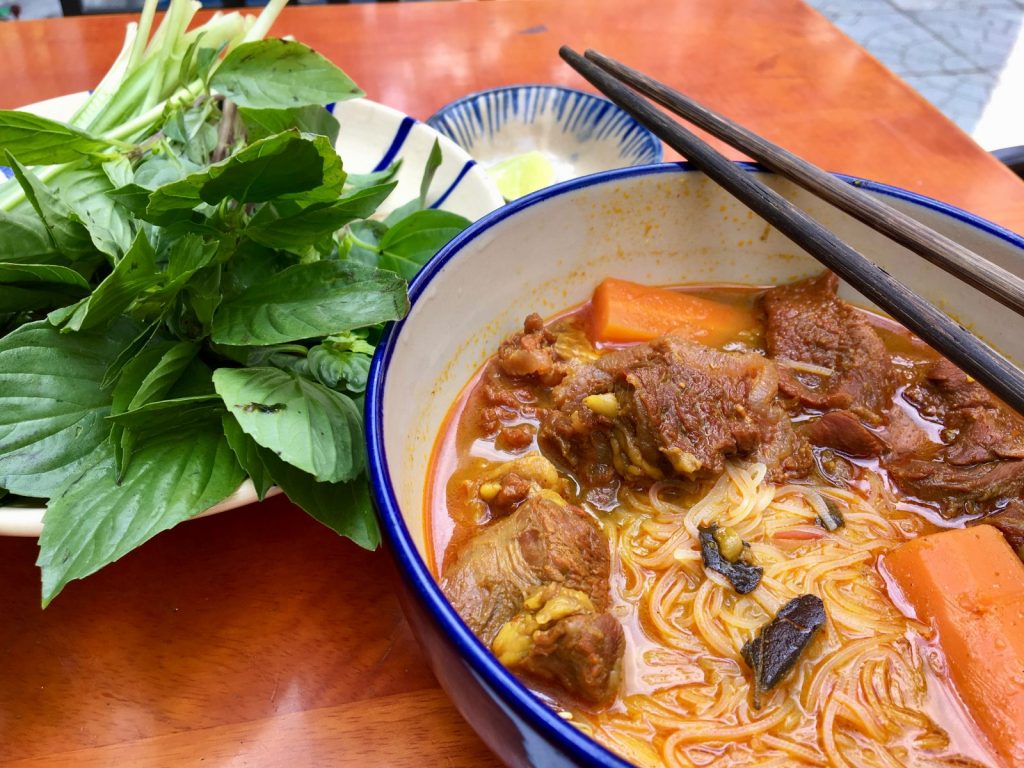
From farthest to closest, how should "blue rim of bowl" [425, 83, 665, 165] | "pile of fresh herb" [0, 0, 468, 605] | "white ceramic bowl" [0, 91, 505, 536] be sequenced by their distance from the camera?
"blue rim of bowl" [425, 83, 665, 165] < "white ceramic bowl" [0, 91, 505, 536] < "pile of fresh herb" [0, 0, 468, 605]

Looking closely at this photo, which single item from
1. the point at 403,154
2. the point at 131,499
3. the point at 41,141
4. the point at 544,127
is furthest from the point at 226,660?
the point at 544,127

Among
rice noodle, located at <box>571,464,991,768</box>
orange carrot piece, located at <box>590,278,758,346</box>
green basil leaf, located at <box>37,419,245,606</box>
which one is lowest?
rice noodle, located at <box>571,464,991,768</box>

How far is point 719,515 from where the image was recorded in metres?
1.47

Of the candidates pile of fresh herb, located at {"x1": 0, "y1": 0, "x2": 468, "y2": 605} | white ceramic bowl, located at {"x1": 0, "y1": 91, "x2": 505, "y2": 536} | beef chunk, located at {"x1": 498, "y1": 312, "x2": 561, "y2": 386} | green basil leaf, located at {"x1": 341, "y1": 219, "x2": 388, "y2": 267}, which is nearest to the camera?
pile of fresh herb, located at {"x1": 0, "y1": 0, "x2": 468, "y2": 605}

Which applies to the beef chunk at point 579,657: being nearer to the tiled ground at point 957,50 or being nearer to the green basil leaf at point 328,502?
the green basil leaf at point 328,502

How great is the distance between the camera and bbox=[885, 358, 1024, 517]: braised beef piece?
1500 millimetres

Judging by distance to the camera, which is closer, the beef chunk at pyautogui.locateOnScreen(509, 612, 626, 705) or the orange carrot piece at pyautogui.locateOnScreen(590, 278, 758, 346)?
the beef chunk at pyautogui.locateOnScreen(509, 612, 626, 705)

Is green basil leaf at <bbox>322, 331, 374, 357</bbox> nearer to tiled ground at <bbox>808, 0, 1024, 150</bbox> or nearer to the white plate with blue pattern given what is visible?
the white plate with blue pattern

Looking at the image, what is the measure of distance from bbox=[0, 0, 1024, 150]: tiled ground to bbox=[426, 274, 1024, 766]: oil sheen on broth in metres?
4.24

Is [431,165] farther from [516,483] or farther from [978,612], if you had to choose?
[978,612]

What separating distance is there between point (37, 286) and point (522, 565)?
3.23ft

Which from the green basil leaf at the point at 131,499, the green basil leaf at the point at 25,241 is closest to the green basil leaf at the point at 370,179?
the green basil leaf at the point at 25,241

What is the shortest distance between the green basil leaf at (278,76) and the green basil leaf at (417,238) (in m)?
0.32

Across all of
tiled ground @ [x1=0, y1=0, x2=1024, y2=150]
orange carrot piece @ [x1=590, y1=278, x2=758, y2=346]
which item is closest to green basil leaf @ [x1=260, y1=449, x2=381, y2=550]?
orange carrot piece @ [x1=590, y1=278, x2=758, y2=346]
